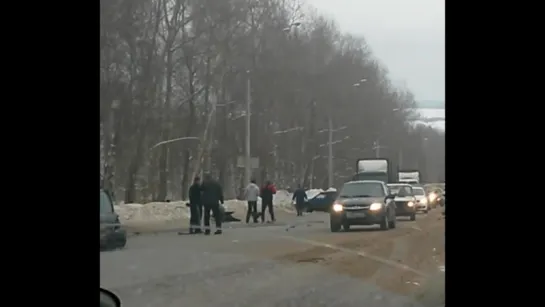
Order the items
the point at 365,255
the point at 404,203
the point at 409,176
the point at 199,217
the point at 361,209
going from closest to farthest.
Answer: the point at 365,255, the point at 361,209, the point at 199,217, the point at 404,203, the point at 409,176

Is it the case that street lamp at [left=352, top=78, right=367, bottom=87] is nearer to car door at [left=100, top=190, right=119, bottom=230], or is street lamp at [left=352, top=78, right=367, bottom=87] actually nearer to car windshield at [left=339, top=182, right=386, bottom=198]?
car windshield at [left=339, top=182, right=386, bottom=198]

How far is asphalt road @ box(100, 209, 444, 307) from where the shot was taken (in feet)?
35.3

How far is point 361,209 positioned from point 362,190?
815 mm

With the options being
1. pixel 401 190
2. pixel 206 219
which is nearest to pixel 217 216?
pixel 206 219

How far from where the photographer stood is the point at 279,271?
14.1 metres

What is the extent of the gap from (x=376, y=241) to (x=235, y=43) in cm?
2513

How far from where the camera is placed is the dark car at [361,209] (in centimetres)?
2467

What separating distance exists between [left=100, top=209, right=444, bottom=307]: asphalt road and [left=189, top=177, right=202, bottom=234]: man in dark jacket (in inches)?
82.0

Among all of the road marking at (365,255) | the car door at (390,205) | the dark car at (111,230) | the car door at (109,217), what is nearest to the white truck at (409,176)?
the car door at (390,205)

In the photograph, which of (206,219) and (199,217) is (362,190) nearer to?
(206,219)

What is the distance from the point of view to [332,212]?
25.1 meters
